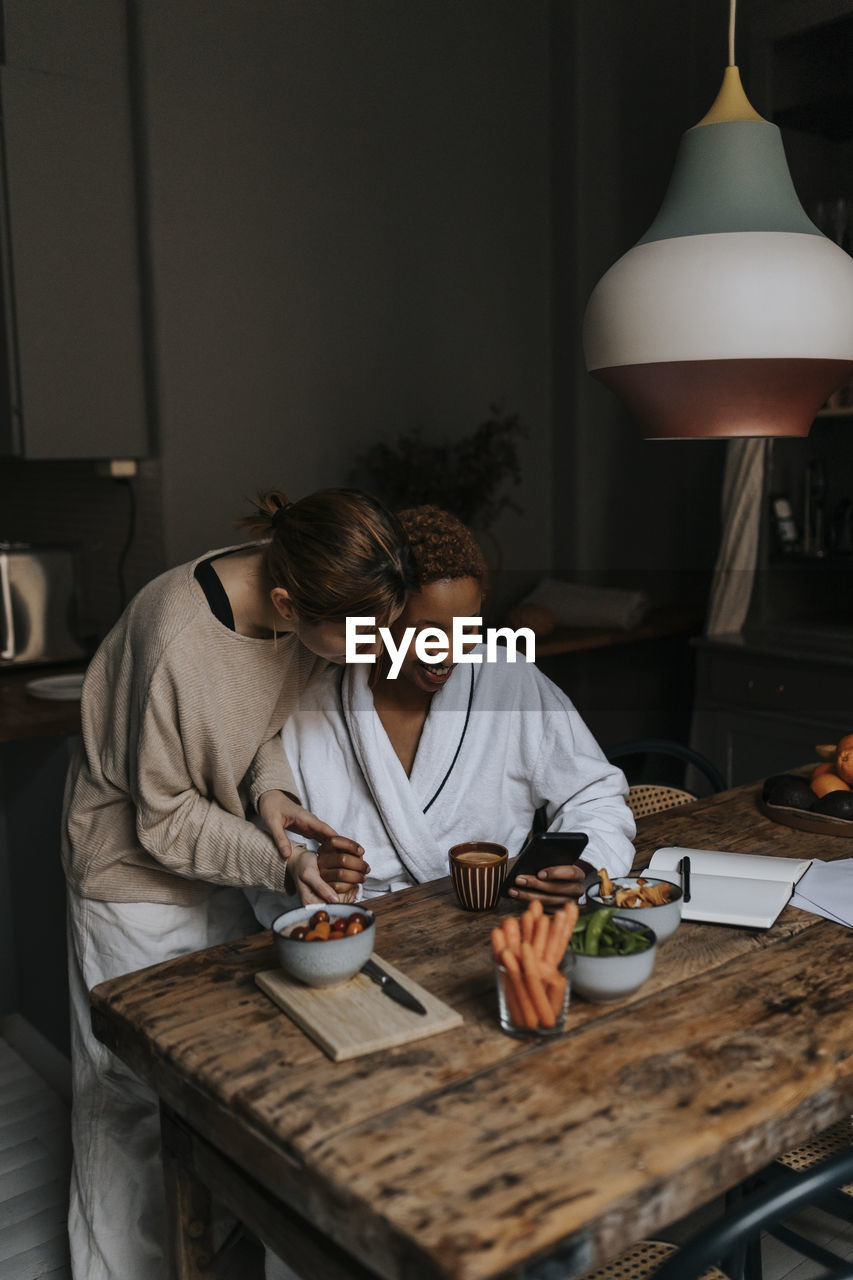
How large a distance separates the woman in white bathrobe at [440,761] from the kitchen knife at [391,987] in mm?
446

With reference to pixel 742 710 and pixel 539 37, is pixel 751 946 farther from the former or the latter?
pixel 539 37

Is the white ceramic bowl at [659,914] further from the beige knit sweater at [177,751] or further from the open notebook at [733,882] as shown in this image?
the beige knit sweater at [177,751]

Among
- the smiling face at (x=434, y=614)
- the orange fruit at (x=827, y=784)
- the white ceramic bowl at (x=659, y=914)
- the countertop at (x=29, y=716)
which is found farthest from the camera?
the countertop at (x=29, y=716)

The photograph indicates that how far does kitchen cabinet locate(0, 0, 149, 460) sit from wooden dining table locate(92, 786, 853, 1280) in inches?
78.3

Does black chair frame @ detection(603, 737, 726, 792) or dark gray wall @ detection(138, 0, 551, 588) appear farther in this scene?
dark gray wall @ detection(138, 0, 551, 588)

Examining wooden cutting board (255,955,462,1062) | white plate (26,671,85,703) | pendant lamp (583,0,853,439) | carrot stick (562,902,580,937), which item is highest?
pendant lamp (583,0,853,439)

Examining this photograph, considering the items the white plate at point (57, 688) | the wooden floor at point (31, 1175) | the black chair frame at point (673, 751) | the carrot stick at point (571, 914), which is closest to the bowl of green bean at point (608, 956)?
the carrot stick at point (571, 914)

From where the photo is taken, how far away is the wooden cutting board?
4.09 ft

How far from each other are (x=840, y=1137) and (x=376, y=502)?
1178 millimetres

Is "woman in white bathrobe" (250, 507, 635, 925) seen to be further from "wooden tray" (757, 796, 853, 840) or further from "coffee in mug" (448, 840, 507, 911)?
"wooden tray" (757, 796, 853, 840)

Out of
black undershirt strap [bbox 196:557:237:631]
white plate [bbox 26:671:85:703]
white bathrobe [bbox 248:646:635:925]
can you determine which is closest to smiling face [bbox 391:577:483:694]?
white bathrobe [bbox 248:646:635:925]

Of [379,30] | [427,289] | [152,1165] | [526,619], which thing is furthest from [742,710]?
[379,30]

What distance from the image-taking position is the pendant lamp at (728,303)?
1.29 metres

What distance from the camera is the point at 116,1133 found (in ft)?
6.07
